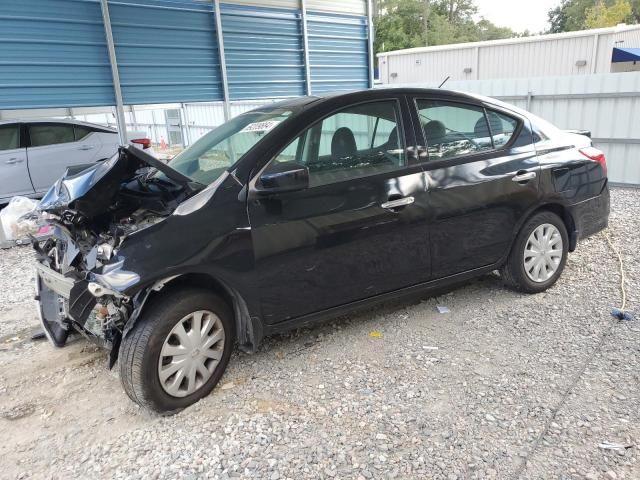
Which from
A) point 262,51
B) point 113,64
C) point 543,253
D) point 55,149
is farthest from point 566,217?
point 55,149

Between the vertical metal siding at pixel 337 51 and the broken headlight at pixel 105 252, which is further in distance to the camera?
the vertical metal siding at pixel 337 51

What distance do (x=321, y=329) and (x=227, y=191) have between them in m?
1.43

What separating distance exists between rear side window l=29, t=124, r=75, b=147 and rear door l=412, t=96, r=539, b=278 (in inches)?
255

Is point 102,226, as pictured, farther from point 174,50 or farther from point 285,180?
point 174,50

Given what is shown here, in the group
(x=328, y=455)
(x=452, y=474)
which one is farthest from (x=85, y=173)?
(x=452, y=474)

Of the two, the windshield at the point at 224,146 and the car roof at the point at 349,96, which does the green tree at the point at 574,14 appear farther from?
the windshield at the point at 224,146

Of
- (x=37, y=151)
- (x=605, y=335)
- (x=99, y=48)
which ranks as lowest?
(x=605, y=335)

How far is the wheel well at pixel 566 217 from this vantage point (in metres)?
4.24

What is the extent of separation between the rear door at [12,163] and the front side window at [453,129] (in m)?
6.50

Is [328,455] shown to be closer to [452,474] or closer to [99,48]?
[452,474]

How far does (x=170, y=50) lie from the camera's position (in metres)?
7.50

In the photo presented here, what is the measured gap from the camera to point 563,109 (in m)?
9.09

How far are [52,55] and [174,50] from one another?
1.70 m

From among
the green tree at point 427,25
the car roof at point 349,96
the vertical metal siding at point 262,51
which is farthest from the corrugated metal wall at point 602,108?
the green tree at point 427,25
